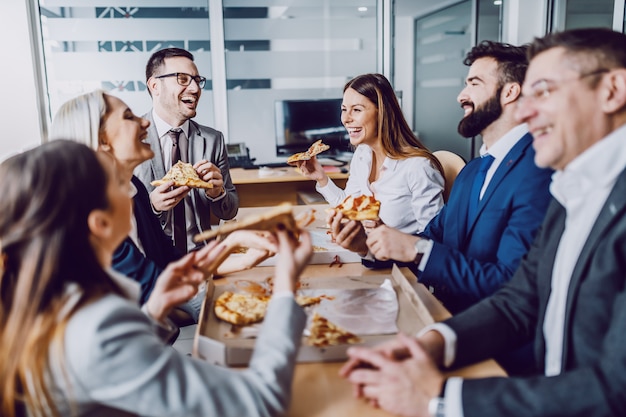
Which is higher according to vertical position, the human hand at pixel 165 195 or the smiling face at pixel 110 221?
the smiling face at pixel 110 221

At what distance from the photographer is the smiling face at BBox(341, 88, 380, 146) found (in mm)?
2982

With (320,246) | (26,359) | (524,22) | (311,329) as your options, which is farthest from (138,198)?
(524,22)

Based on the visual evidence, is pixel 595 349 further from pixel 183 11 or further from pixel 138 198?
pixel 183 11

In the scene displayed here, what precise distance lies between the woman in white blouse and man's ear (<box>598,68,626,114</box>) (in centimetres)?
150

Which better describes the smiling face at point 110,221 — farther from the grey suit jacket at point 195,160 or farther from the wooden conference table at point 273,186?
the wooden conference table at point 273,186

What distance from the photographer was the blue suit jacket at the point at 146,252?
1777 mm

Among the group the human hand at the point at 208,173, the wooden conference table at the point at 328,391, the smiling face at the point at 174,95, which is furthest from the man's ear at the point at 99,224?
the smiling face at the point at 174,95

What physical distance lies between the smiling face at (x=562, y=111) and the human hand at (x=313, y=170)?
204 cm

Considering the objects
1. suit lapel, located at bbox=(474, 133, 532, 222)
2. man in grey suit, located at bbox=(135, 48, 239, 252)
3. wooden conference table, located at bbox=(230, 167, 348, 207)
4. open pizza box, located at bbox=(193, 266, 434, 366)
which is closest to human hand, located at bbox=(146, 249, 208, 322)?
open pizza box, located at bbox=(193, 266, 434, 366)

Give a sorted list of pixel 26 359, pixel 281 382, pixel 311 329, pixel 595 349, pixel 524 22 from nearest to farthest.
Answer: pixel 26 359 → pixel 281 382 → pixel 595 349 → pixel 311 329 → pixel 524 22

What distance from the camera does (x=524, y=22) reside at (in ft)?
16.1

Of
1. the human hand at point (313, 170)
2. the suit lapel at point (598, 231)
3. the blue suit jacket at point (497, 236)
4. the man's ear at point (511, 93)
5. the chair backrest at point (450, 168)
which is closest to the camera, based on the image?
the suit lapel at point (598, 231)

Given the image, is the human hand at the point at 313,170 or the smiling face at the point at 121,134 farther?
the human hand at the point at 313,170

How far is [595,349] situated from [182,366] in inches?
34.2
